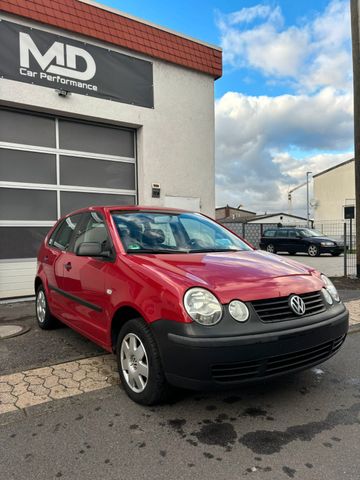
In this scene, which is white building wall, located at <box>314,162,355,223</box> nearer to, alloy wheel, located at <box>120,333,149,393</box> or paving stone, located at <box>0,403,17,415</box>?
alloy wheel, located at <box>120,333,149,393</box>

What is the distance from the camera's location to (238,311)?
2.75 m

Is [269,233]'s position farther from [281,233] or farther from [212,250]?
[212,250]

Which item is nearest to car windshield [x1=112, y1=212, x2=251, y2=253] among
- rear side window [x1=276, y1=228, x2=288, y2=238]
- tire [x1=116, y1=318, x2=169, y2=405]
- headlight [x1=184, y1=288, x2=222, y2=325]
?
tire [x1=116, y1=318, x2=169, y2=405]

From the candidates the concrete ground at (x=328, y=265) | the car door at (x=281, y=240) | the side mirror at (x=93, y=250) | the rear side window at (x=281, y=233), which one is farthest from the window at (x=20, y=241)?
the rear side window at (x=281, y=233)

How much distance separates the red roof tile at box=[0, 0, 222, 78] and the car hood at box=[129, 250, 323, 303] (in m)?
6.48

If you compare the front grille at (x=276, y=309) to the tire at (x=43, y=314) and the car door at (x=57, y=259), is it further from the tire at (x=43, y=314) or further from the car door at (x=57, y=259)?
the tire at (x=43, y=314)

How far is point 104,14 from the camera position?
8.35 m

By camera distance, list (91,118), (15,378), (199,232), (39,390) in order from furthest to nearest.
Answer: (91,118) → (199,232) → (15,378) → (39,390)

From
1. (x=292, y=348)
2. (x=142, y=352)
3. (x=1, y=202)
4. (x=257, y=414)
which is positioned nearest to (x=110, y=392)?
(x=142, y=352)

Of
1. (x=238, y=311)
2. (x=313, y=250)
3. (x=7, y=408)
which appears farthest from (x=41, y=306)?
(x=313, y=250)

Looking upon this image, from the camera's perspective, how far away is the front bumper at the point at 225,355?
2.62 metres

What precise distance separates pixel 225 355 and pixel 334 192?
36099 millimetres

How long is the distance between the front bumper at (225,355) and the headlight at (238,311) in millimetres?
131

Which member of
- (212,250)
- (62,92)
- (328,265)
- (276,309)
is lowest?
(328,265)
